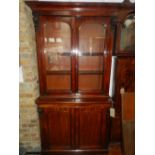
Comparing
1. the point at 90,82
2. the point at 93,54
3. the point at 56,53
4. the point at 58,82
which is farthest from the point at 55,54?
the point at 90,82

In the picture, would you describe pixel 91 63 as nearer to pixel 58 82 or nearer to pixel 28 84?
pixel 58 82

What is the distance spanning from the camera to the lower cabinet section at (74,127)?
7.37 ft

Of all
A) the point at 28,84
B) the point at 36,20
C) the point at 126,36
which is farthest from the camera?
the point at 126,36

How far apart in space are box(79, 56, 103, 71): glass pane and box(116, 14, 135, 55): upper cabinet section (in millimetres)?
288

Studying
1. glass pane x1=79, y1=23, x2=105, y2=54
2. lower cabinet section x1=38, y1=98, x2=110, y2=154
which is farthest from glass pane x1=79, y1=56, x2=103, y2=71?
lower cabinet section x1=38, y1=98, x2=110, y2=154

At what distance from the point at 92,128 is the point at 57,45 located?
1.28 metres

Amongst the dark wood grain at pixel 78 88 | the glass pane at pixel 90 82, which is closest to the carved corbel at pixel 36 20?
the dark wood grain at pixel 78 88

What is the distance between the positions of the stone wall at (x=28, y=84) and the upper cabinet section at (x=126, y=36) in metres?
1.18

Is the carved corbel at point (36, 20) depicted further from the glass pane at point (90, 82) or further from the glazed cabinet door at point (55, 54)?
the glass pane at point (90, 82)

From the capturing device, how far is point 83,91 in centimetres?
230

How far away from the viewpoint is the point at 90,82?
236 centimetres
